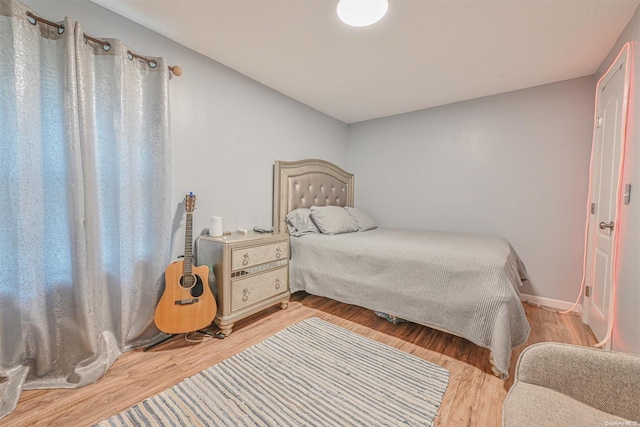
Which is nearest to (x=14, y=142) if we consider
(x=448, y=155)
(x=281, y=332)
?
(x=281, y=332)

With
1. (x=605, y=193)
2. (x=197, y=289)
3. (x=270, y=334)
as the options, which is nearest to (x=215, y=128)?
(x=197, y=289)

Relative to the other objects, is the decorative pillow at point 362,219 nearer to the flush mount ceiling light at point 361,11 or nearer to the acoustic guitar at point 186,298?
the acoustic guitar at point 186,298

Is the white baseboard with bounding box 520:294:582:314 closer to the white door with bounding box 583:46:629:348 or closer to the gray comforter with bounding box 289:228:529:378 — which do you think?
the white door with bounding box 583:46:629:348

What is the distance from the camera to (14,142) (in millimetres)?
1297

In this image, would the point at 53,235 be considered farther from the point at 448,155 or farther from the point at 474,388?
the point at 448,155

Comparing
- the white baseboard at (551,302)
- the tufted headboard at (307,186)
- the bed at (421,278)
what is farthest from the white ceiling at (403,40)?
the white baseboard at (551,302)

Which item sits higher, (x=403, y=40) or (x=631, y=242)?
(x=403, y=40)

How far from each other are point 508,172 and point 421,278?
185 centimetres

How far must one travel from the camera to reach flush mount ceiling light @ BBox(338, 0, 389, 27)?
1.48 meters

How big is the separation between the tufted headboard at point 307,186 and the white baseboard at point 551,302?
241 cm

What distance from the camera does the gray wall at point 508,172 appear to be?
250 centimetres

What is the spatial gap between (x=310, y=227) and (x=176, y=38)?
2027 mm

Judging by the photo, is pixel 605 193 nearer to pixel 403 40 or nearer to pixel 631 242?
pixel 631 242

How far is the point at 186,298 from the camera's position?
1842 millimetres
